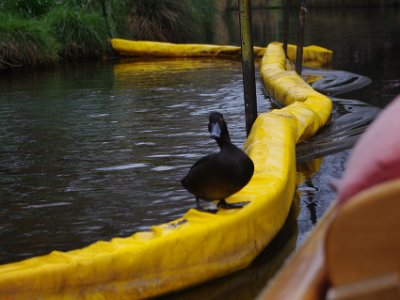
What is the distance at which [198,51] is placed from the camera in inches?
651

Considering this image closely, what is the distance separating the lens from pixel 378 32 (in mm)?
21250

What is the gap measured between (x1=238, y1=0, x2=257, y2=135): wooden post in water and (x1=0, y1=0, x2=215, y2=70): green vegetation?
377 inches

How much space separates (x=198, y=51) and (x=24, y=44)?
3.59 m

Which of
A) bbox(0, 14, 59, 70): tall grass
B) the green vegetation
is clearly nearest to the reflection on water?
bbox(0, 14, 59, 70): tall grass

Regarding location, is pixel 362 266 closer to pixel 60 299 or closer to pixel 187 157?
pixel 60 299

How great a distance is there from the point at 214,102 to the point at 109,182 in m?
4.28

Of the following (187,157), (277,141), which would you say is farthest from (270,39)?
(277,141)

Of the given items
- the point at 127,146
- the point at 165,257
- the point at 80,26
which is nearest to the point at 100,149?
the point at 127,146

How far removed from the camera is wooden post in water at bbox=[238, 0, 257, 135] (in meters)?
6.52

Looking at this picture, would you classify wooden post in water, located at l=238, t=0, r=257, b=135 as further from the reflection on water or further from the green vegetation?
the green vegetation

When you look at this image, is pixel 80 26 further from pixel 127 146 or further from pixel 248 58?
pixel 248 58

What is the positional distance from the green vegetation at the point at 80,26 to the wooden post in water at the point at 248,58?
31.4ft

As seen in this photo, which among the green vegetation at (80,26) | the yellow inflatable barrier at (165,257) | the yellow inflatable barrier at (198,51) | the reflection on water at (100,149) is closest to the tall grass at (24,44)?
the green vegetation at (80,26)

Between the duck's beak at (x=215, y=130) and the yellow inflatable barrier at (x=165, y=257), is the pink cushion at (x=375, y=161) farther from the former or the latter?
the duck's beak at (x=215, y=130)
